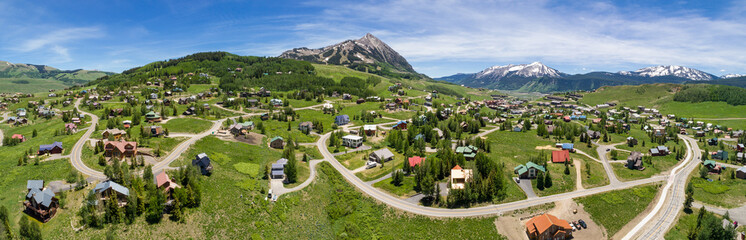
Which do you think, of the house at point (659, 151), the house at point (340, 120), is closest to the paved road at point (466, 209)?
the house at point (659, 151)

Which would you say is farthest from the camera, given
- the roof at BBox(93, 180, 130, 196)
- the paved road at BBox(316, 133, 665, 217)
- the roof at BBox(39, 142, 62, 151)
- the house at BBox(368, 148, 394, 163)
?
the house at BBox(368, 148, 394, 163)

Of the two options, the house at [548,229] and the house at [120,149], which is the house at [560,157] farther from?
the house at [120,149]

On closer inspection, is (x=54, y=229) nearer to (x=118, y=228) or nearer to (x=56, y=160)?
→ (x=118, y=228)

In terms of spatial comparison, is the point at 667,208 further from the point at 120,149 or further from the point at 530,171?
the point at 120,149

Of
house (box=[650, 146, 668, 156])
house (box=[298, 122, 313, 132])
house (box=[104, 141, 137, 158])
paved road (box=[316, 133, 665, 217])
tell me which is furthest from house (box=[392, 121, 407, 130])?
house (box=[104, 141, 137, 158])

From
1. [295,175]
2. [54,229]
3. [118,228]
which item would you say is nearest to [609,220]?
[295,175]

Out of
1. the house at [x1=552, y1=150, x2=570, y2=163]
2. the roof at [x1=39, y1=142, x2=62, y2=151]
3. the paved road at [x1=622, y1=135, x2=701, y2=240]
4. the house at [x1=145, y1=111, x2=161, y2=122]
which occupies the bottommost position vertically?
the paved road at [x1=622, y1=135, x2=701, y2=240]

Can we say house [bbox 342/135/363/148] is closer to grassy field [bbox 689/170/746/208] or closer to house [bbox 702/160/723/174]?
grassy field [bbox 689/170/746/208]
